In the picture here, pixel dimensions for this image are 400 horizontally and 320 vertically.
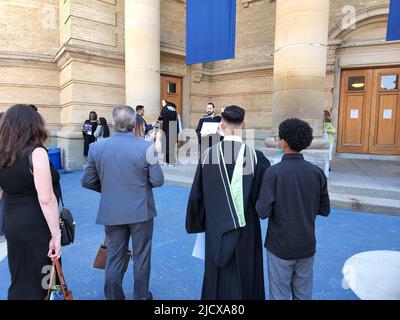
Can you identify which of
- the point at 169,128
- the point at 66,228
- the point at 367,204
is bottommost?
the point at 367,204

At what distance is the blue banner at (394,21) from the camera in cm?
672

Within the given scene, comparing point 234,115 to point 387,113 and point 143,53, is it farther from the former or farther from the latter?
point 387,113

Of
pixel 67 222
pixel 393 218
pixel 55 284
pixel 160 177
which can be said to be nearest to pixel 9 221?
pixel 67 222

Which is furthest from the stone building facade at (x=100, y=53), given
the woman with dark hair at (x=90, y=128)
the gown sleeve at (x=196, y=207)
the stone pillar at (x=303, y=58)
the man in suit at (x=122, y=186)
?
the gown sleeve at (x=196, y=207)

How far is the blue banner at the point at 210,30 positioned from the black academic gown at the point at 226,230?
20.9 ft

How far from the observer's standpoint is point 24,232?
222 cm

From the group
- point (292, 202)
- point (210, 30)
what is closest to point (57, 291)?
point (292, 202)

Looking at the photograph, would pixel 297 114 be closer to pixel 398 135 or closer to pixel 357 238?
pixel 357 238

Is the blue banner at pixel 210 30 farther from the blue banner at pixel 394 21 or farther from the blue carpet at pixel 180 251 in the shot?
the blue carpet at pixel 180 251

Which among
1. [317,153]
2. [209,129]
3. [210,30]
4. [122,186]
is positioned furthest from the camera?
[210,30]

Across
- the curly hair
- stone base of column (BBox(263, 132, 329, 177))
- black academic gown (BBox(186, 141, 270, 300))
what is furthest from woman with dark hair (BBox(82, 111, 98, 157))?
black academic gown (BBox(186, 141, 270, 300))

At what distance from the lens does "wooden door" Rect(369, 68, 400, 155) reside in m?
9.61

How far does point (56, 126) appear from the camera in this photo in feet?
35.5

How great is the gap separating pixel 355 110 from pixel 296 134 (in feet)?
30.3
